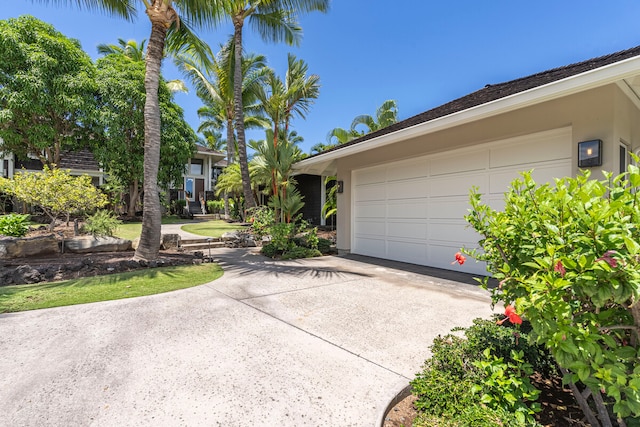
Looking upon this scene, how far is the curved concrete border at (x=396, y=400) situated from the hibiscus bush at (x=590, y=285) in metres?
1.02

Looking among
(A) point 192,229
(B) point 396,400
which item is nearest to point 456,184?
(B) point 396,400

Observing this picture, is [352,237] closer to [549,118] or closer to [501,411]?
[549,118]

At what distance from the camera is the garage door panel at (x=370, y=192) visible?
816 cm

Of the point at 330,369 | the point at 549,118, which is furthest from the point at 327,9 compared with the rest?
the point at 330,369

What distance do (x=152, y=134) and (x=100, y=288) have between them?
3486mm

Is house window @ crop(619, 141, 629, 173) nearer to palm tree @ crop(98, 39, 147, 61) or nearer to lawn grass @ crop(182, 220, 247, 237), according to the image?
lawn grass @ crop(182, 220, 247, 237)

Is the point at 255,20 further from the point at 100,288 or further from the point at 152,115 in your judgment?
the point at 100,288

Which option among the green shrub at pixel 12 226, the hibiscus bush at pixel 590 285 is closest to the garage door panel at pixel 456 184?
the hibiscus bush at pixel 590 285

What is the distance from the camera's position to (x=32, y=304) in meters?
3.99

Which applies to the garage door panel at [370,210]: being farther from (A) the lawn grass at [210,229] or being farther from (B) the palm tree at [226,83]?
(B) the palm tree at [226,83]

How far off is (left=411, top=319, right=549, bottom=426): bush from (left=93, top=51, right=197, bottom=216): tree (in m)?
16.0

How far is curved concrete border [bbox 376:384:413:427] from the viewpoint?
1840 mm

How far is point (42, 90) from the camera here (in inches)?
473

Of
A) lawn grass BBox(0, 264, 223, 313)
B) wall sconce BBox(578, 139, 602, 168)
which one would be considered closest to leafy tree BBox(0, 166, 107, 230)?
lawn grass BBox(0, 264, 223, 313)
